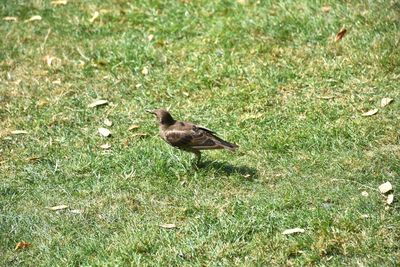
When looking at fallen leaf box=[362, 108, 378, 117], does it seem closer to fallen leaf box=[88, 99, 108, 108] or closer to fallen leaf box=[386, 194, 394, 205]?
fallen leaf box=[386, 194, 394, 205]

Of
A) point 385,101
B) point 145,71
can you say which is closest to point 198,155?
point 385,101

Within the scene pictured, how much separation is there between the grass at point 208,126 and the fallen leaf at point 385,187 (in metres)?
0.08

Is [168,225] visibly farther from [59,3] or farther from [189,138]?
[59,3]

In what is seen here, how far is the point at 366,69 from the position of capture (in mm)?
8633

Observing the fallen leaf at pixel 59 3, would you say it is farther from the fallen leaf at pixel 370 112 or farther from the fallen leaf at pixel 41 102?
the fallen leaf at pixel 370 112

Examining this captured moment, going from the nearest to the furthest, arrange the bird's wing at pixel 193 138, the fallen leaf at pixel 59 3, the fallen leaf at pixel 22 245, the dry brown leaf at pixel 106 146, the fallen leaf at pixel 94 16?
the fallen leaf at pixel 22 245
the bird's wing at pixel 193 138
the dry brown leaf at pixel 106 146
the fallen leaf at pixel 94 16
the fallen leaf at pixel 59 3

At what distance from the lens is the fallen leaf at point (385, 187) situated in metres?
6.47

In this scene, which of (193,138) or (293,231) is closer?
(293,231)

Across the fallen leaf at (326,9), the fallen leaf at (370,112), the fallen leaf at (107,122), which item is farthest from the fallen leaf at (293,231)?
the fallen leaf at (326,9)

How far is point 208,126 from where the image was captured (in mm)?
8086

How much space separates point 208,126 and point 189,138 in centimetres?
110

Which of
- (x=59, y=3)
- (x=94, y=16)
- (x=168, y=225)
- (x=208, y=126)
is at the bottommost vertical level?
(x=59, y=3)

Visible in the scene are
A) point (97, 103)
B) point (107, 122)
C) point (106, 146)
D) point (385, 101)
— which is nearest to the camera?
point (106, 146)

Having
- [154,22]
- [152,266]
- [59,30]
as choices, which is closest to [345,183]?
[152,266]
